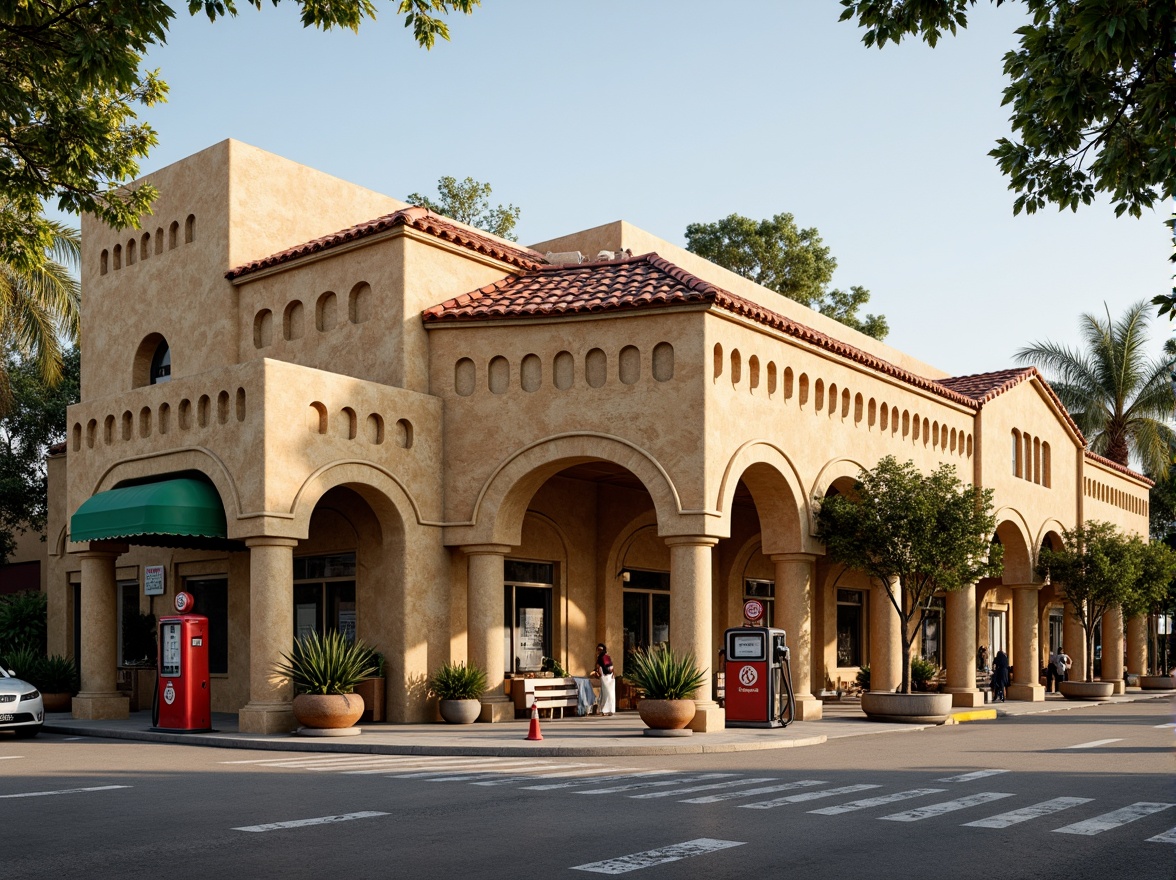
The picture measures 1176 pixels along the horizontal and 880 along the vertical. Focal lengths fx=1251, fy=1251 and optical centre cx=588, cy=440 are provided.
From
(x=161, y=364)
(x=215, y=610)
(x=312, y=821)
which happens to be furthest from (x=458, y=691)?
(x=312, y=821)

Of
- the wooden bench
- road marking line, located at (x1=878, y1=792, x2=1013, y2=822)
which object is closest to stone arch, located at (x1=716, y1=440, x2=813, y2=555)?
the wooden bench

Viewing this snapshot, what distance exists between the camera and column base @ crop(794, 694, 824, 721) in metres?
24.2

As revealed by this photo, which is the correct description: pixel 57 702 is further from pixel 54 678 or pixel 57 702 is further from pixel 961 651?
pixel 961 651

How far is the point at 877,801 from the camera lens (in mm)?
12281

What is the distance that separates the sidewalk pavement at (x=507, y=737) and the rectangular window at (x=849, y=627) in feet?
35.2

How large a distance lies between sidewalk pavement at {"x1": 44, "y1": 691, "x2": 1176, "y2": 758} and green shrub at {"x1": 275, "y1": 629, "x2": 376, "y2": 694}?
0.81 m

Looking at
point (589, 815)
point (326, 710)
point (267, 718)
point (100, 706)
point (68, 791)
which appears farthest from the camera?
point (100, 706)

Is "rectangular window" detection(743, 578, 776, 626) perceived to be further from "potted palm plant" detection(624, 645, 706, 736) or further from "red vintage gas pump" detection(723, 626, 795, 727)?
"potted palm plant" detection(624, 645, 706, 736)

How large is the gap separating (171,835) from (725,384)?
14216 mm

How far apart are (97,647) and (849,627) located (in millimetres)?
20937

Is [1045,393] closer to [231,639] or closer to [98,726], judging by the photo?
[231,639]

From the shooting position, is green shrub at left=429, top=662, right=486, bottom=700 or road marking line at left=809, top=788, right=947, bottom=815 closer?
road marking line at left=809, top=788, right=947, bottom=815

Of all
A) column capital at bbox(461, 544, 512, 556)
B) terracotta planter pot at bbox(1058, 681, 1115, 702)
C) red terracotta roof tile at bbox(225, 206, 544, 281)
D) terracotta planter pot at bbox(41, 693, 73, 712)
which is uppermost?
red terracotta roof tile at bbox(225, 206, 544, 281)

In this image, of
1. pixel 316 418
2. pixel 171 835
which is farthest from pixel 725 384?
pixel 171 835
